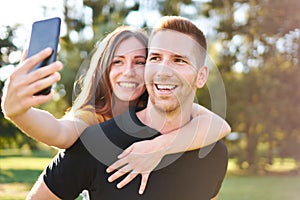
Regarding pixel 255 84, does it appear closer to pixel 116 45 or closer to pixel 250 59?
pixel 250 59

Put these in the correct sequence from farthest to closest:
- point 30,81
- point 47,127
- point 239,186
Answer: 1. point 239,186
2. point 47,127
3. point 30,81

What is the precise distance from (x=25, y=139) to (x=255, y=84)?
258 inches

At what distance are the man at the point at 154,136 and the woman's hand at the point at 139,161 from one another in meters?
0.02

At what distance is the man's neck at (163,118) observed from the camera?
6.24ft

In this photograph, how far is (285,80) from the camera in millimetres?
13695

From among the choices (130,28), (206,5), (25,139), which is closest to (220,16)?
(206,5)

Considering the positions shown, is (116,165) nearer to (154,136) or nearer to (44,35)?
(154,136)

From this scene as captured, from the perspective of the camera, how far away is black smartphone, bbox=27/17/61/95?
1.36 meters

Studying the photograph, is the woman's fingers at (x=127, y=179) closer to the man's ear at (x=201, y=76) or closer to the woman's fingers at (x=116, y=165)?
the woman's fingers at (x=116, y=165)

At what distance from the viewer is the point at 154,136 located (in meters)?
1.97

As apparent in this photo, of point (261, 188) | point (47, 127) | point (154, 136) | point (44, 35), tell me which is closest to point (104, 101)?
point (154, 136)

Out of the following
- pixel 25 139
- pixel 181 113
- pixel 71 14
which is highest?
pixel 181 113

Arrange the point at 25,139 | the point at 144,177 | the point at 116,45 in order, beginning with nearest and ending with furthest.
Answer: the point at 144,177
the point at 116,45
the point at 25,139

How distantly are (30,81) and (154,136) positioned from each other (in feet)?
2.56
